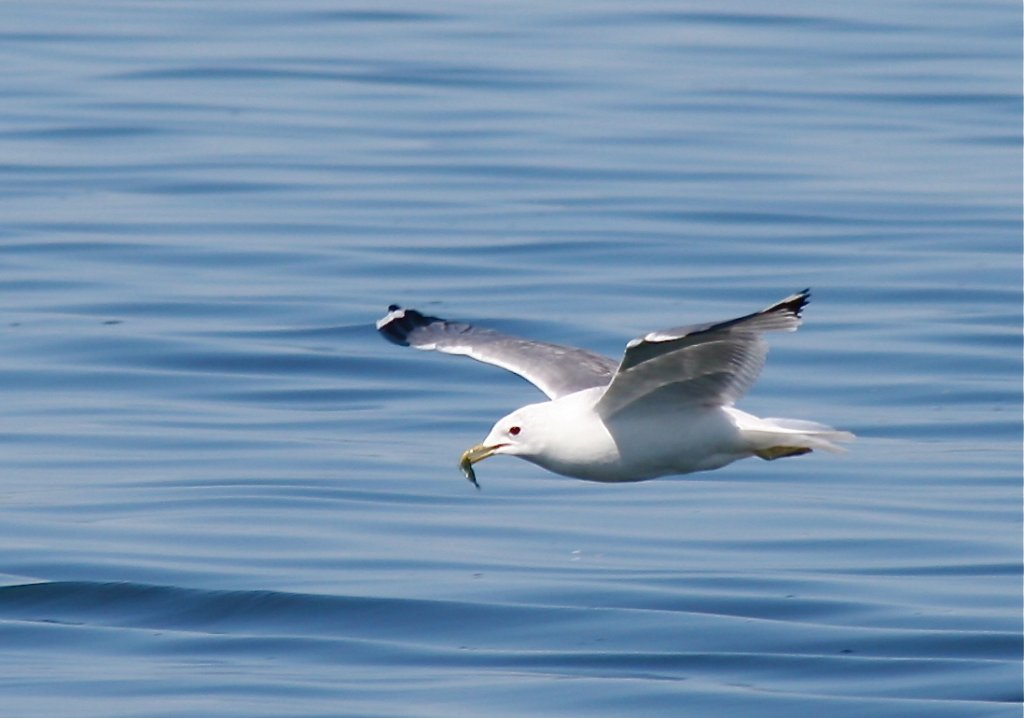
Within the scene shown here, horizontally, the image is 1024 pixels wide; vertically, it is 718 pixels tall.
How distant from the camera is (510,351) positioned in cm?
1270

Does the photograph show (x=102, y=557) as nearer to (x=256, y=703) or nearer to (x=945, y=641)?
(x=256, y=703)

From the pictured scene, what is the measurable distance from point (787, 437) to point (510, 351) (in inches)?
90.4

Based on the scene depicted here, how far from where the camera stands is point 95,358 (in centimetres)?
2002

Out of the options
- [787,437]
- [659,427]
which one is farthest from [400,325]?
[787,437]

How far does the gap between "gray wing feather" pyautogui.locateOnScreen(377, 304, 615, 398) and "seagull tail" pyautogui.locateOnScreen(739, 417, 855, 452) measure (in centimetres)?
137

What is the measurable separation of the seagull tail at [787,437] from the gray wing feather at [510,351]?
1.37m

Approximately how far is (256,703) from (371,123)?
20.3m

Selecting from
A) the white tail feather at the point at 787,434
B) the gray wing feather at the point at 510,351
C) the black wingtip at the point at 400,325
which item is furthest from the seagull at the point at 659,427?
the black wingtip at the point at 400,325

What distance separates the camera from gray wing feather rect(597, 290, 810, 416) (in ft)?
31.2

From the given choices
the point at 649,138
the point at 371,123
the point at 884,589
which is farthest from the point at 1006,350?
the point at 371,123

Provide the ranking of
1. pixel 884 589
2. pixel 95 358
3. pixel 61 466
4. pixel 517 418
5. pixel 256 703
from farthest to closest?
1. pixel 95 358
2. pixel 61 466
3. pixel 884 589
4. pixel 256 703
5. pixel 517 418

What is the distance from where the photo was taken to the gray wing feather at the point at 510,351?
1238 cm

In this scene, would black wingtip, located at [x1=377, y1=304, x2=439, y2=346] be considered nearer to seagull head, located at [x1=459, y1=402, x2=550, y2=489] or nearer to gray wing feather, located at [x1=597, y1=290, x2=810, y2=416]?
seagull head, located at [x1=459, y1=402, x2=550, y2=489]

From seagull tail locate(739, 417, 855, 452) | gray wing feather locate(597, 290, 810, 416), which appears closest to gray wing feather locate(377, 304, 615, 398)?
gray wing feather locate(597, 290, 810, 416)
